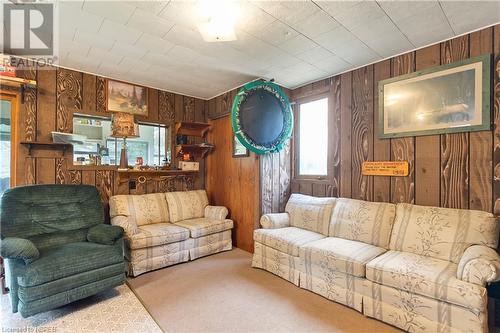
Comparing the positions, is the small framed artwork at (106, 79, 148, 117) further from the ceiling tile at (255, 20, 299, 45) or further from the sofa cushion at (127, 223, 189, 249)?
the ceiling tile at (255, 20, 299, 45)

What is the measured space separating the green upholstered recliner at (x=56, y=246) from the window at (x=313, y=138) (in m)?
2.50

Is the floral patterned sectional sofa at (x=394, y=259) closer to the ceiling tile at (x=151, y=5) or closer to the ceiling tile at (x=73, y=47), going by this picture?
the ceiling tile at (x=151, y=5)

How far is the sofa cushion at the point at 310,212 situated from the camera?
295 cm

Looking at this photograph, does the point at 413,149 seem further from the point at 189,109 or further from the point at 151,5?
the point at 189,109

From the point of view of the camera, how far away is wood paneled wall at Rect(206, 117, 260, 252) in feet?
11.6

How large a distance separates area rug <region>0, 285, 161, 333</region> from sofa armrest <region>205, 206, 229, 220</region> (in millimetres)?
1587

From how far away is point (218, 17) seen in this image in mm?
1866

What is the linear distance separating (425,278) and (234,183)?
2.62m

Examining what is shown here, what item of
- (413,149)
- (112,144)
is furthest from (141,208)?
(413,149)

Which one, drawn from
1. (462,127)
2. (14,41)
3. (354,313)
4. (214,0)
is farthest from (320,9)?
(14,41)

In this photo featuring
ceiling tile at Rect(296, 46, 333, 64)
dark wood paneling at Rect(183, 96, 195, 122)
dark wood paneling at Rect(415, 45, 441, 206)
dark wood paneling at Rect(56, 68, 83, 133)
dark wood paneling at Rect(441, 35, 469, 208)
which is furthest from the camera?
dark wood paneling at Rect(183, 96, 195, 122)

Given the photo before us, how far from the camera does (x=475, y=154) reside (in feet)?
7.25

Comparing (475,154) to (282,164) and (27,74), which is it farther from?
(27,74)

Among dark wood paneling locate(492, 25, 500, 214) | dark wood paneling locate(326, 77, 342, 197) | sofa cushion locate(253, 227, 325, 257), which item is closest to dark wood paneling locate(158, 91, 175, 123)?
sofa cushion locate(253, 227, 325, 257)
